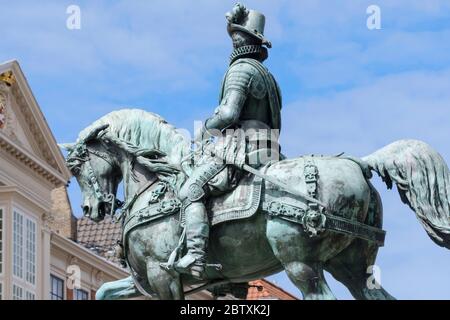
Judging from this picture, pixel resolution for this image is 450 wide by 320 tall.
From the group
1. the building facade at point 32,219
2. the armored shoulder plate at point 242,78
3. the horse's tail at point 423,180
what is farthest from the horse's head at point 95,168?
the building facade at point 32,219

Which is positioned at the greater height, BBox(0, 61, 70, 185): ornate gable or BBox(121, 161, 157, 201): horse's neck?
BBox(0, 61, 70, 185): ornate gable

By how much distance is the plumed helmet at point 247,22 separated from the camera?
56.2 feet

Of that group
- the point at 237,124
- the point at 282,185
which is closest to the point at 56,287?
the point at 237,124

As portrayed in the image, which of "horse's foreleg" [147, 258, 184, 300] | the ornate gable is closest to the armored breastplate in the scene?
"horse's foreleg" [147, 258, 184, 300]

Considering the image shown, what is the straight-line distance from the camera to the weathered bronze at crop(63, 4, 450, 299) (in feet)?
53.4

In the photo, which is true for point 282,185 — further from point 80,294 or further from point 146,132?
point 80,294

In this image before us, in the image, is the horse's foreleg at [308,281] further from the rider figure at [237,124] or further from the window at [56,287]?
the window at [56,287]

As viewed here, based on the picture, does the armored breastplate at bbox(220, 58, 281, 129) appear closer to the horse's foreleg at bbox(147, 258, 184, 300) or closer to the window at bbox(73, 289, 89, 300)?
the horse's foreleg at bbox(147, 258, 184, 300)

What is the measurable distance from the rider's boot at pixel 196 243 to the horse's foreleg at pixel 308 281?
839 millimetres

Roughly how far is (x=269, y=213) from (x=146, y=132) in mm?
1825

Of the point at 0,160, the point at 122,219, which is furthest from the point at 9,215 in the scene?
the point at 122,219

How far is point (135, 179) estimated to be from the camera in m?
17.3
